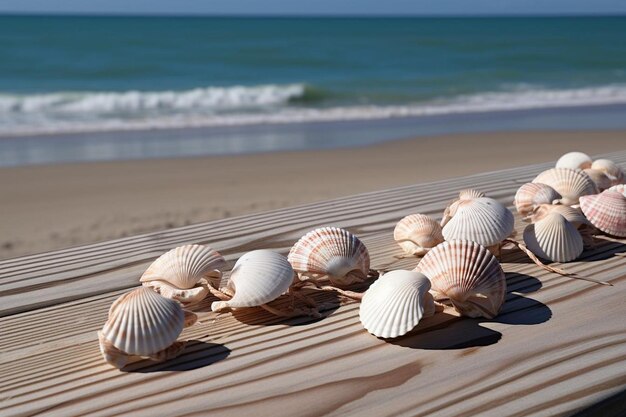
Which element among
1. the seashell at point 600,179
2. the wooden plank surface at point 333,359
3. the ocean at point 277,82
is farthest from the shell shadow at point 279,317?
the ocean at point 277,82

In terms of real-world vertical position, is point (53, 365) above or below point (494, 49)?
below

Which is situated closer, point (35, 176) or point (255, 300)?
point (255, 300)

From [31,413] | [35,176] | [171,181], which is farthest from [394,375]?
[35,176]

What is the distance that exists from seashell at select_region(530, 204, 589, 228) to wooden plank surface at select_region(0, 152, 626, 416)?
100mm

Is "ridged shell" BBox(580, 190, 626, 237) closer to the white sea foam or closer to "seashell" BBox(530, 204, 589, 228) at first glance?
"seashell" BBox(530, 204, 589, 228)

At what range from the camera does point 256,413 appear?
83 centimetres

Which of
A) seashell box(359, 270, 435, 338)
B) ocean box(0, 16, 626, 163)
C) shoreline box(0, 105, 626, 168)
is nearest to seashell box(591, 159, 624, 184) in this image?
seashell box(359, 270, 435, 338)

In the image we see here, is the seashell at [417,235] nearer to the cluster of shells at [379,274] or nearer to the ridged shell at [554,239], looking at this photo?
the cluster of shells at [379,274]

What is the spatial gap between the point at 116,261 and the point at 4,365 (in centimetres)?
48

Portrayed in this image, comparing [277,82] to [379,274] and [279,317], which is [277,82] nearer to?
[379,274]

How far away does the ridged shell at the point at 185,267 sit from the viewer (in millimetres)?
1188

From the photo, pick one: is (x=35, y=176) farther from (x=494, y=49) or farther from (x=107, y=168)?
(x=494, y=49)

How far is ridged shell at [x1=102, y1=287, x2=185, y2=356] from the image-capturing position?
94 cm

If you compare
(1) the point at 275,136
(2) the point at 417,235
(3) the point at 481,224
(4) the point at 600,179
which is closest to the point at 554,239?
(3) the point at 481,224
